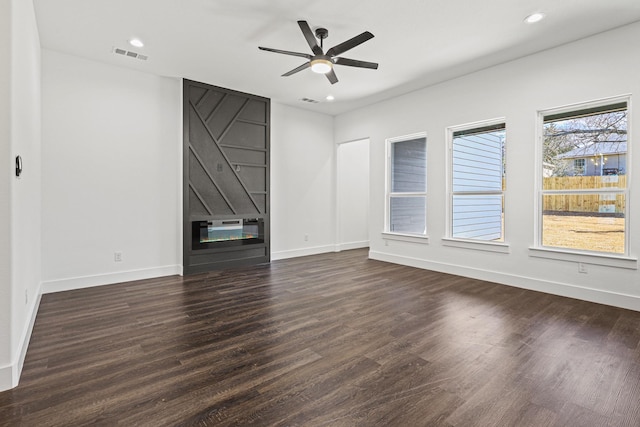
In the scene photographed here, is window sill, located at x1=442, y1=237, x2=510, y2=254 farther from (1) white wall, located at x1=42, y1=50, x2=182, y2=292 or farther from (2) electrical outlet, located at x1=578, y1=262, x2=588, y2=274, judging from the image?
(1) white wall, located at x1=42, y1=50, x2=182, y2=292

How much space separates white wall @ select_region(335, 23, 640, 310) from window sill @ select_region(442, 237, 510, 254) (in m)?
0.07

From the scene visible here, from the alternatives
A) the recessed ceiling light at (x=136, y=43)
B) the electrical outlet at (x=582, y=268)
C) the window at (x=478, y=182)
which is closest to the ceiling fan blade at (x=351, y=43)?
the recessed ceiling light at (x=136, y=43)

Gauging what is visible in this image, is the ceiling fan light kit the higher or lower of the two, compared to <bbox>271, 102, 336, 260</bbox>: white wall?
higher

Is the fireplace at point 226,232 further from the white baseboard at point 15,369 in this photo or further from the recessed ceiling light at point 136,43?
the white baseboard at point 15,369

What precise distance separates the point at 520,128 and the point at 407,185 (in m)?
2.05

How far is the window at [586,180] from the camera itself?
3.62 meters

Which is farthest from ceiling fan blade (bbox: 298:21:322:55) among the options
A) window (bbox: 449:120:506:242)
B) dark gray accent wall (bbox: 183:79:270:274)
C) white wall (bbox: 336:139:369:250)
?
white wall (bbox: 336:139:369:250)

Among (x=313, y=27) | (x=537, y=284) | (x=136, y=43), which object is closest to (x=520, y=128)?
(x=537, y=284)

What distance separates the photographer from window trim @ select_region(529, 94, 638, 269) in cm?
351

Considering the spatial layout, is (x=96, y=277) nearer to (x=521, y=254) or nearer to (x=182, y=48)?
(x=182, y=48)

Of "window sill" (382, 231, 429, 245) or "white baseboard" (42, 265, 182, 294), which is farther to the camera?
"window sill" (382, 231, 429, 245)

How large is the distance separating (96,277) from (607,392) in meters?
5.37

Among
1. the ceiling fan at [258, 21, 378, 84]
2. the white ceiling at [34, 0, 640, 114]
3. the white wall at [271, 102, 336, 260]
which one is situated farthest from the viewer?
the white wall at [271, 102, 336, 260]

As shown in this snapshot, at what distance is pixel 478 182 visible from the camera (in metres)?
4.91
